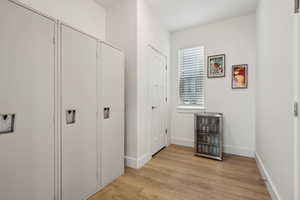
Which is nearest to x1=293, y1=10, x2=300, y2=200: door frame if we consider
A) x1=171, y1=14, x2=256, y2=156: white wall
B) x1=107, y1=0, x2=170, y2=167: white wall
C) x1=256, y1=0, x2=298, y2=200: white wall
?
x1=256, y1=0, x2=298, y2=200: white wall

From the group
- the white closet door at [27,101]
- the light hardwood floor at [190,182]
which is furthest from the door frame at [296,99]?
the white closet door at [27,101]

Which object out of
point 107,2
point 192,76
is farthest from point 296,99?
point 107,2

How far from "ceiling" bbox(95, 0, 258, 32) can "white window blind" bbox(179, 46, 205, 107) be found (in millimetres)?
674

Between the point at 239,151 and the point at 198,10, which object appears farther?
the point at 239,151

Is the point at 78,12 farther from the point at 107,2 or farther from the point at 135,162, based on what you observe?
the point at 135,162

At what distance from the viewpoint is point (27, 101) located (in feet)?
3.94

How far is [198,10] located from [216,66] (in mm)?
1234

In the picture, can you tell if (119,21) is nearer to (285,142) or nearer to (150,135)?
(150,135)

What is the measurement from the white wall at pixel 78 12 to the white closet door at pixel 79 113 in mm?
792

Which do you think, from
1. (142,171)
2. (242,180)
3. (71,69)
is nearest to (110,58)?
(71,69)

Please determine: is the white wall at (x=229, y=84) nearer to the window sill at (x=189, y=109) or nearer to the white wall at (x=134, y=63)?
the window sill at (x=189, y=109)

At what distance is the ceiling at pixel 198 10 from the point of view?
8.57 ft

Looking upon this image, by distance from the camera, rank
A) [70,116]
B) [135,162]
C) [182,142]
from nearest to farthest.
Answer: [70,116]
[135,162]
[182,142]

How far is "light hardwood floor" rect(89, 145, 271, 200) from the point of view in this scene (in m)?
1.77
